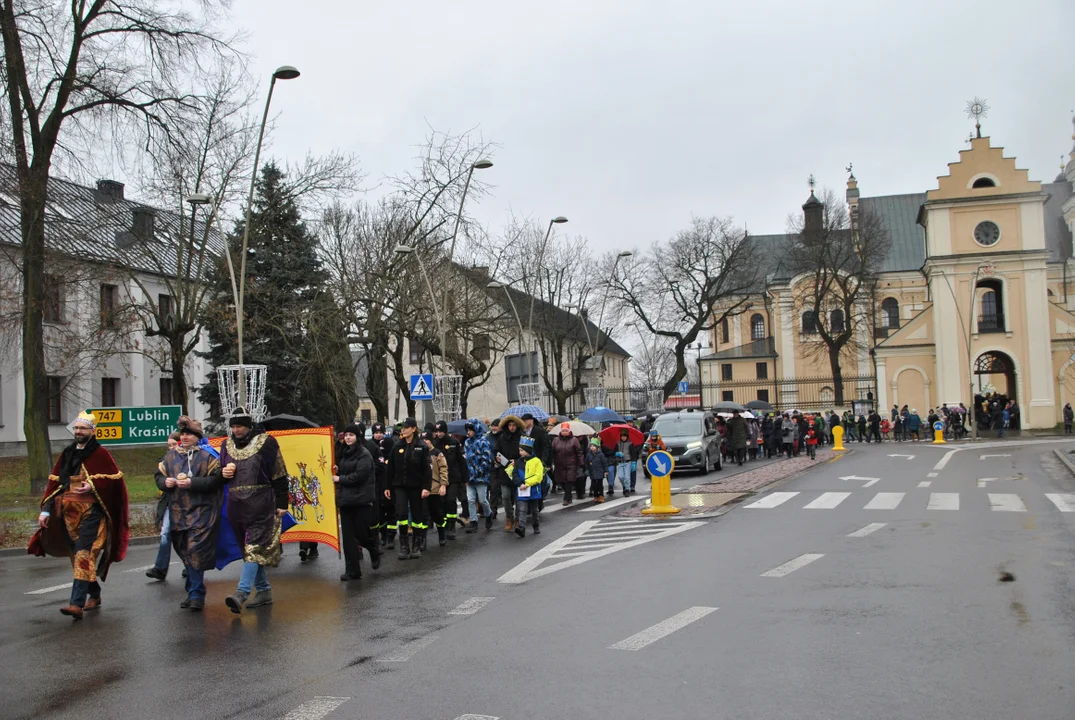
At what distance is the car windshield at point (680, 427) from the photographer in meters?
29.4

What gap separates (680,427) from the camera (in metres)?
29.6

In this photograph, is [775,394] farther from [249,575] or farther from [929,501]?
[249,575]

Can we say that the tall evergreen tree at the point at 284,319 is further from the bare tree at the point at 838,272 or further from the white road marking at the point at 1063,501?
the bare tree at the point at 838,272

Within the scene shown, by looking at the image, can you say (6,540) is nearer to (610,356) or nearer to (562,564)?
(562,564)

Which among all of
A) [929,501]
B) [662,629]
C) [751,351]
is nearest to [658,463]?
[929,501]

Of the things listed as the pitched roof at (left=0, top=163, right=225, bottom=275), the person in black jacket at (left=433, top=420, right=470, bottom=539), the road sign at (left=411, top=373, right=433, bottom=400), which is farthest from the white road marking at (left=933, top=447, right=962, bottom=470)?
the pitched roof at (left=0, top=163, right=225, bottom=275)

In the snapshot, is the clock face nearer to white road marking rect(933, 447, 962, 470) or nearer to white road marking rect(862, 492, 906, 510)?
white road marking rect(933, 447, 962, 470)

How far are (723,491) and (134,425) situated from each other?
466 inches

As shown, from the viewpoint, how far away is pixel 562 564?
454 inches

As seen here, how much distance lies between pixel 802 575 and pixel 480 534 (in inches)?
236

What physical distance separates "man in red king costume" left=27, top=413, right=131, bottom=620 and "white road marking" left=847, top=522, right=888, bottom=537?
30.5ft

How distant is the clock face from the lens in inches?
2323

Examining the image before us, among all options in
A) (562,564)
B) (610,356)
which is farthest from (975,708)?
(610,356)

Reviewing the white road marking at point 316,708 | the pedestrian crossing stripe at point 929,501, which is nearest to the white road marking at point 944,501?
the pedestrian crossing stripe at point 929,501
